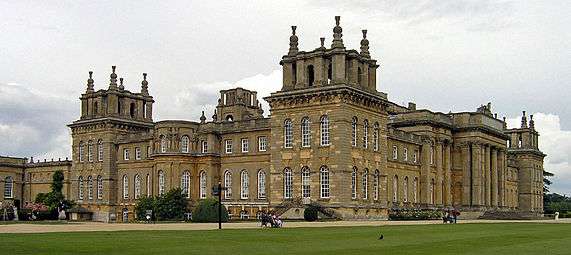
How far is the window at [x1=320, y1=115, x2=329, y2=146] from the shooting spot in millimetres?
60312

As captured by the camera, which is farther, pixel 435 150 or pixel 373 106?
pixel 435 150

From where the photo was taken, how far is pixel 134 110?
8269 centimetres

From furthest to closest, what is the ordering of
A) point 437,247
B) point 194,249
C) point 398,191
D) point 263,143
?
1. point 398,191
2. point 263,143
3. point 437,247
4. point 194,249

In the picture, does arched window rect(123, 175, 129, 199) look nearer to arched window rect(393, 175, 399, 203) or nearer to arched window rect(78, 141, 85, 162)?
arched window rect(78, 141, 85, 162)

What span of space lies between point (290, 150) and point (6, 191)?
49.0 metres

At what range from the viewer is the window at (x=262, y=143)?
6788cm

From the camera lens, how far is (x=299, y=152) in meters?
62.0

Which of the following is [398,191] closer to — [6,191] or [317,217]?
[317,217]

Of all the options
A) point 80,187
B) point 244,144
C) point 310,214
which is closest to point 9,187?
point 80,187

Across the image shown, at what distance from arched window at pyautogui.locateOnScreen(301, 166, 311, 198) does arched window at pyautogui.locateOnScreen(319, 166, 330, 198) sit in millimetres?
1137

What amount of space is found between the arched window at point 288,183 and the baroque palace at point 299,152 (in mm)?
91

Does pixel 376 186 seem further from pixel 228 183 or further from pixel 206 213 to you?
pixel 206 213

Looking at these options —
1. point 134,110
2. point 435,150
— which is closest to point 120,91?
point 134,110

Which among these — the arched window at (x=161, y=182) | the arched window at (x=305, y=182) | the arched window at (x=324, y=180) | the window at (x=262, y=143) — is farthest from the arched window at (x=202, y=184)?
the arched window at (x=324, y=180)
